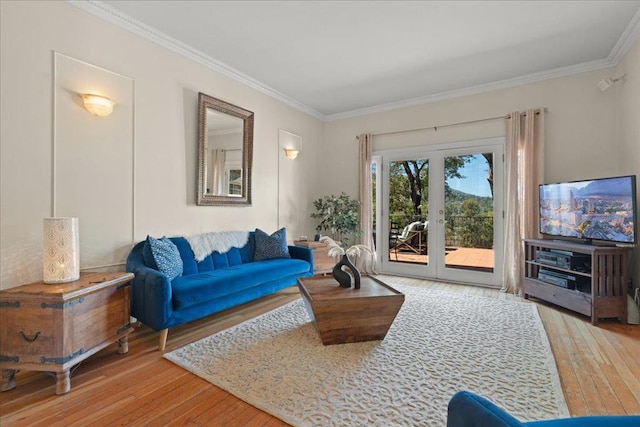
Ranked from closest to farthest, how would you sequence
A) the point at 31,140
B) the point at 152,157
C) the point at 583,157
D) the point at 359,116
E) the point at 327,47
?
the point at 31,140 → the point at 152,157 → the point at 327,47 → the point at 583,157 → the point at 359,116

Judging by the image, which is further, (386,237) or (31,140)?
(386,237)

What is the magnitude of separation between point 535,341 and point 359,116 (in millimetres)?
4343

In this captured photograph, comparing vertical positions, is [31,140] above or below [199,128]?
below

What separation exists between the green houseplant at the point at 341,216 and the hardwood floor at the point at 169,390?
118 inches

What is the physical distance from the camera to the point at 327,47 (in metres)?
3.44

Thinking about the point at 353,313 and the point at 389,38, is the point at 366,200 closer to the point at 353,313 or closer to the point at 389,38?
the point at 389,38

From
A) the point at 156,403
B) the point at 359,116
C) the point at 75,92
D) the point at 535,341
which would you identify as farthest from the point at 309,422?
the point at 359,116

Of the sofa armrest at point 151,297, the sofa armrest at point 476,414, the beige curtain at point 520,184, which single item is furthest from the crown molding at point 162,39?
the sofa armrest at point 476,414

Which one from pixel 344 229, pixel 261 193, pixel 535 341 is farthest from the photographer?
pixel 344 229

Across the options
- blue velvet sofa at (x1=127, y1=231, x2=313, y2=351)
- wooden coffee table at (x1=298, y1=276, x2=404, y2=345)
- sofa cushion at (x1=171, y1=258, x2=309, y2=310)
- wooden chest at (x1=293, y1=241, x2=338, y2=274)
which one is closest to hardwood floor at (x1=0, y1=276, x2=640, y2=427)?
blue velvet sofa at (x1=127, y1=231, x2=313, y2=351)

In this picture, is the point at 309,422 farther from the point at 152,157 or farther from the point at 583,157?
the point at 583,157

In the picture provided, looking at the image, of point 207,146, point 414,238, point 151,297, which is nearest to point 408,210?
point 414,238

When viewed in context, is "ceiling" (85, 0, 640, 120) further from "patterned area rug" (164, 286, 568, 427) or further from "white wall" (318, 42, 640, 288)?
"patterned area rug" (164, 286, 568, 427)

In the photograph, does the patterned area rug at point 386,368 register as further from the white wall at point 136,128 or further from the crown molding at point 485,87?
the crown molding at point 485,87
